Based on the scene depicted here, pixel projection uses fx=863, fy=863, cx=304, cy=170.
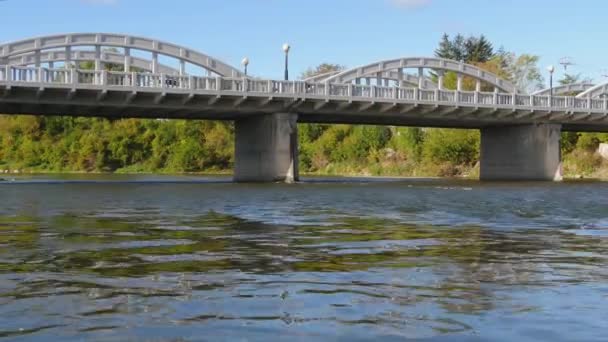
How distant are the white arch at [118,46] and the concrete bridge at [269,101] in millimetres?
65

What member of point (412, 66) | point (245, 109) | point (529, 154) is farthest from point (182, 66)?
point (529, 154)

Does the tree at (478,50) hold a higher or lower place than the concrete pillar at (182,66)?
higher

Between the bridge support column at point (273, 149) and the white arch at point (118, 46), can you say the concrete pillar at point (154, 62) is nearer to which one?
the white arch at point (118, 46)

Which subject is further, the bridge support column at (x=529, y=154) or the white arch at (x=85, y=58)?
the bridge support column at (x=529, y=154)

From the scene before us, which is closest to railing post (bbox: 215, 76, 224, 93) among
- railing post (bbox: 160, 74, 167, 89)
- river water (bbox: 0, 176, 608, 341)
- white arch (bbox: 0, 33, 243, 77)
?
railing post (bbox: 160, 74, 167, 89)

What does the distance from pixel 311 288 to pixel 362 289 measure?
24.4 inches

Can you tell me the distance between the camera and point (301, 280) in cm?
1116

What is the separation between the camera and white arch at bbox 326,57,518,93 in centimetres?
6133

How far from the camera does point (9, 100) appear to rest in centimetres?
4903

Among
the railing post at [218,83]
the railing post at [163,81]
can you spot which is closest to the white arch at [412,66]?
the railing post at [218,83]

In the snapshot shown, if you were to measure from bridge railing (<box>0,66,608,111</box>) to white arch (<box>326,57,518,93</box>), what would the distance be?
11.3ft

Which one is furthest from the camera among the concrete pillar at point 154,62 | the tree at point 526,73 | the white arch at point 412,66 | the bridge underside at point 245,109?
the tree at point 526,73

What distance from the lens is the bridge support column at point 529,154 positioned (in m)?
65.4

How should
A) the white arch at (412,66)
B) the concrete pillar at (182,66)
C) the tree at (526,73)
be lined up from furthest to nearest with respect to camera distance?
the tree at (526,73)
the white arch at (412,66)
the concrete pillar at (182,66)
